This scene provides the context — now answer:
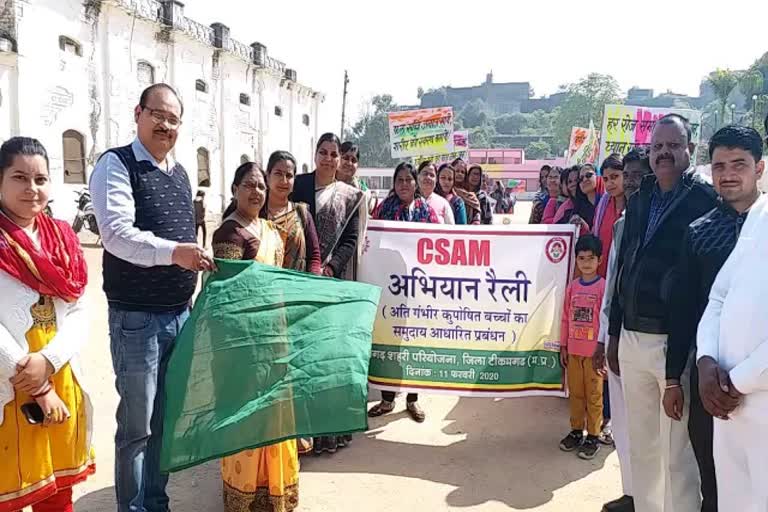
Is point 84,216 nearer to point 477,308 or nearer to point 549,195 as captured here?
point 549,195

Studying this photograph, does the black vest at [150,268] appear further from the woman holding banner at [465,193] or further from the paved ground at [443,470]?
the woman holding banner at [465,193]

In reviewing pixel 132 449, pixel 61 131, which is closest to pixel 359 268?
pixel 132 449

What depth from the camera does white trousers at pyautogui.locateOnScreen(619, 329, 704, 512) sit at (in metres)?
2.58

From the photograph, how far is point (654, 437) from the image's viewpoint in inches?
109

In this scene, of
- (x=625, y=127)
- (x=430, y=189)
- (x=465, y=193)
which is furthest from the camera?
(x=625, y=127)

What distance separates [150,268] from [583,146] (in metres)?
12.4

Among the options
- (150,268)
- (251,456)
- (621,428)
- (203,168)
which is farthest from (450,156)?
(203,168)

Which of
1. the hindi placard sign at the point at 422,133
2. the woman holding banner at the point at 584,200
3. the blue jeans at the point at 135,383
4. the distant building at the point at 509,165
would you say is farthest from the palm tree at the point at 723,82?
the blue jeans at the point at 135,383

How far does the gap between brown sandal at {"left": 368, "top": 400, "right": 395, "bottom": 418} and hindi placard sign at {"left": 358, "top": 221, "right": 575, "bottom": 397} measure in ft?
1.49

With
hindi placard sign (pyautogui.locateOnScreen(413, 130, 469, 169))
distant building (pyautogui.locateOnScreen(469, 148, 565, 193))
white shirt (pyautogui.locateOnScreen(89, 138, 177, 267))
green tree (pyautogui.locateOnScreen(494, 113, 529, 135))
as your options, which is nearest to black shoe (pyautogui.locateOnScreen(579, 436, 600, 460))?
white shirt (pyautogui.locateOnScreen(89, 138, 177, 267))

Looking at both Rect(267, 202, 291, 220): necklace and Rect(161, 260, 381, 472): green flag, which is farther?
Rect(267, 202, 291, 220): necklace

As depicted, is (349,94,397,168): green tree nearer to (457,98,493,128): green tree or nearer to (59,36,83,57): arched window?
(457,98,493,128): green tree

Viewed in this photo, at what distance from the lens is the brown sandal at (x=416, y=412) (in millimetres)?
4438

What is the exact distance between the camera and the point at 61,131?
15.2 metres
